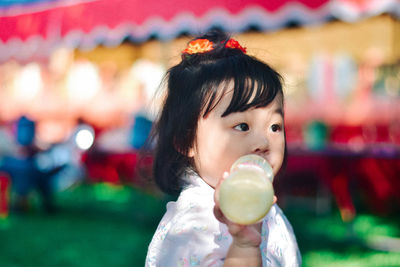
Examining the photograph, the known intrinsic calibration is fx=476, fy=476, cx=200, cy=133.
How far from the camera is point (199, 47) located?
4.07 feet

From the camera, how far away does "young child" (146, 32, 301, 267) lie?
1014mm

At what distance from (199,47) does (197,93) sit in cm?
17

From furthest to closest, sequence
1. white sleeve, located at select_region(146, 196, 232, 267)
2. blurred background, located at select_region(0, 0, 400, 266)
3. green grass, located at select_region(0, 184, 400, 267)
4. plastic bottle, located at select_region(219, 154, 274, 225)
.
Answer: blurred background, located at select_region(0, 0, 400, 266) < green grass, located at select_region(0, 184, 400, 267) < white sleeve, located at select_region(146, 196, 232, 267) < plastic bottle, located at select_region(219, 154, 274, 225)

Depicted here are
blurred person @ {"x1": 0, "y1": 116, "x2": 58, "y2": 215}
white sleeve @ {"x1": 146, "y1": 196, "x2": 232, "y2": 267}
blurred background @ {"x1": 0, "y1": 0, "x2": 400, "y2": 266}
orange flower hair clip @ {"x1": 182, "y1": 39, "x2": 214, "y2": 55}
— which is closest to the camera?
white sleeve @ {"x1": 146, "y1": 196, "x2": 232, "y2": 267}

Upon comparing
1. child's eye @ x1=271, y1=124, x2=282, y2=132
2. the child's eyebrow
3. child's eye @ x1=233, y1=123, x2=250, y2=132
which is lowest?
child's eye @ x1=271, y1=124, x2=282, y2=132

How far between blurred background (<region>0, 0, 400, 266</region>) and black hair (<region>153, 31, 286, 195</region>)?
1.00 ft

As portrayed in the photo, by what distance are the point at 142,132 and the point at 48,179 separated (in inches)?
50.2

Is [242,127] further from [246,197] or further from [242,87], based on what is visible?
[246,197]

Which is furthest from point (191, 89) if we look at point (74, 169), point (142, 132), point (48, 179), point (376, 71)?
point (376, 71)

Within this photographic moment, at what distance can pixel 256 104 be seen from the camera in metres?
1.06

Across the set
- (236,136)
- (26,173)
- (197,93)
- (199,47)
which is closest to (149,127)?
(26,173)

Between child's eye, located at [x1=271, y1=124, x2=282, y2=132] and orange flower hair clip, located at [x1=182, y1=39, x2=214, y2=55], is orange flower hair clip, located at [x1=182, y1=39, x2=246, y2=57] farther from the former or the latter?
child's eye, located at [x1=271, y1=124, x2=282, y2=132]

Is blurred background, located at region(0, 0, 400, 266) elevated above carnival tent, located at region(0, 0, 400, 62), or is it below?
below

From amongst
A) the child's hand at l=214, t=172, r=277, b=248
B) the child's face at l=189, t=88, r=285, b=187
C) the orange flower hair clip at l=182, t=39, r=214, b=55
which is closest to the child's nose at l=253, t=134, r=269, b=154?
the child's face at l=189, t=88, r=285, b=187
